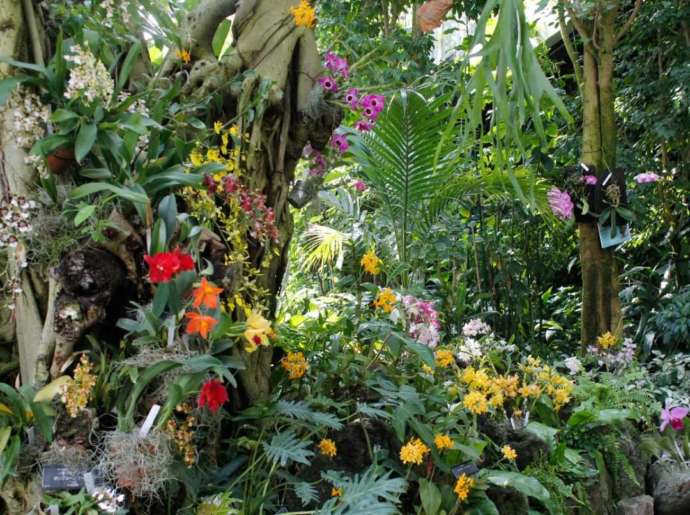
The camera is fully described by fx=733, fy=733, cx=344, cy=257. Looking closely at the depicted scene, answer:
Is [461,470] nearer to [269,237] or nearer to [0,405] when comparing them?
[269,237]

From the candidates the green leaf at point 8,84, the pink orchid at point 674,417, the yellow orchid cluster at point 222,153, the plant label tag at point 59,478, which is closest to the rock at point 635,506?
the pink orchid at point 674,417

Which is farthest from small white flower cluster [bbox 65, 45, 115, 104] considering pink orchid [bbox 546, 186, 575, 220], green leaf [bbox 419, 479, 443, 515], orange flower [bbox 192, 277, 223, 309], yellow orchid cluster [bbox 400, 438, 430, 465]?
pink orchid [bbox 546, 186, 575, 220]

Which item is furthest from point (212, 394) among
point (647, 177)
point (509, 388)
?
point (647, 177)

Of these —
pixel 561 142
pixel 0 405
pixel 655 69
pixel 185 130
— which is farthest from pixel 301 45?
pixel 655 69

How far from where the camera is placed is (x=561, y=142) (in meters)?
5.16

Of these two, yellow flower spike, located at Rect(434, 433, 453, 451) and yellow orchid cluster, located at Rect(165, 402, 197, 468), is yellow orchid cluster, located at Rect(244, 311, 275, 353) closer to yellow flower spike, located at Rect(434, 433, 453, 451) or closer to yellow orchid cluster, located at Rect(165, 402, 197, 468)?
yellow orchid cluster, located at Rect(165, 402, 197, 468)

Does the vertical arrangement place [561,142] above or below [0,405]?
above

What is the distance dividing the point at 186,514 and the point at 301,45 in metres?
1.48

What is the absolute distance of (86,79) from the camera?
1644mm

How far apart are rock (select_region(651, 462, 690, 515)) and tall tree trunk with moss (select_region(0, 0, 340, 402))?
1.80 metres

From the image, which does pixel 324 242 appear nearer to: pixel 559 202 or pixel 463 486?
pixel 559 202

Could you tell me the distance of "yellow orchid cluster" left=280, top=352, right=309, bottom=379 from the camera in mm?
2283

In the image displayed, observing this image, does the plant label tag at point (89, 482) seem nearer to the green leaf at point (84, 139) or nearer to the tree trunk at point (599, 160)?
the green leaf at point (84, 139)

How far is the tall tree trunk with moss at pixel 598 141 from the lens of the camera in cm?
433
